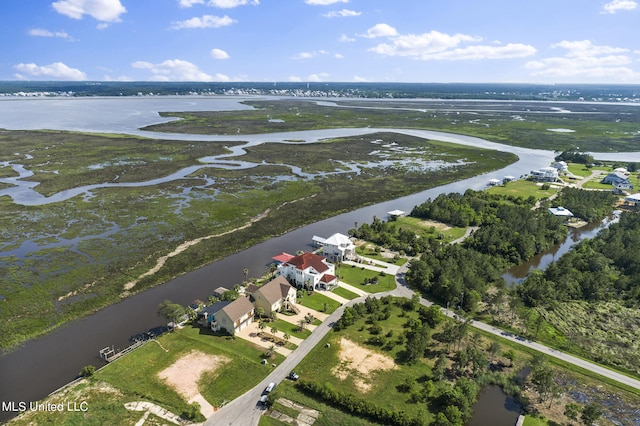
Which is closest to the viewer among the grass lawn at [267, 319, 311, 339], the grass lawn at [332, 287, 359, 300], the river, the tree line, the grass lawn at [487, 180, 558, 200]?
the grass lawn at [267, 319, 311, 339]

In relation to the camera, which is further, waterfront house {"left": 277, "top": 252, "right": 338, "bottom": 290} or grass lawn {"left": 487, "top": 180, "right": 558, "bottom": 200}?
grass lawn {"left": 487, "top": 180, "right": 558, "bottom": 200}

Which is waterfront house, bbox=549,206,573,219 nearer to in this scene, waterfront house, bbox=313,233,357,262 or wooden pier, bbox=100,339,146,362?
waterfront house, bbox=313,233,357,262

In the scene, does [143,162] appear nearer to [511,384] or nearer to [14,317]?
[14,317]

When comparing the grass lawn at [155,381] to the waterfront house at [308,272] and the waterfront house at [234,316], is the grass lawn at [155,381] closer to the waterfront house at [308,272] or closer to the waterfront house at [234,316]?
the waterfront house at [234,316]

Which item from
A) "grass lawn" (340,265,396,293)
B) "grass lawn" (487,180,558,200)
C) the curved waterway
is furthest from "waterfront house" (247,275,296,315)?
"grass lawn" (487,180,558,200)

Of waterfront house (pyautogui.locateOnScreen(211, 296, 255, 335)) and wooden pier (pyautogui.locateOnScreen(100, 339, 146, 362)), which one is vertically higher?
waterfront house (pyautogui.locateOnScreen(211, 296, 255, 335))

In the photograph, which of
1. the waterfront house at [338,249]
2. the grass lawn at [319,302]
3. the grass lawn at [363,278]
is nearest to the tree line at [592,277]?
the grass lawn at [363,278]
